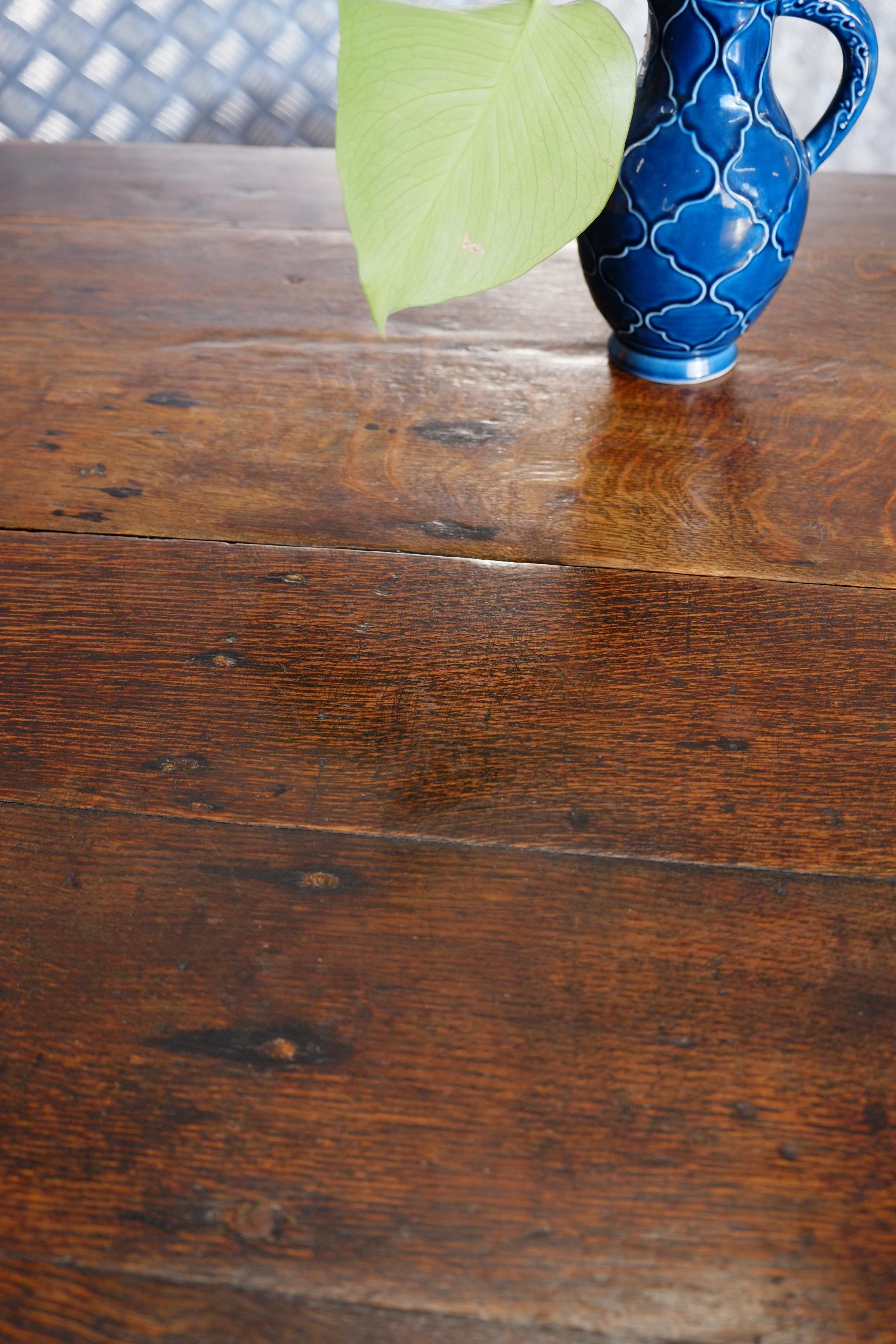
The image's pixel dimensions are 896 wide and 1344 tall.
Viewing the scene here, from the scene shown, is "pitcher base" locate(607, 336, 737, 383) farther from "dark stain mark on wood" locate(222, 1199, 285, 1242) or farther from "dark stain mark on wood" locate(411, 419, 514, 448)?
"dark stain mark on wood" locate(222, 1199, 285, 1242)

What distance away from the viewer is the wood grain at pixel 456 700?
405 millimetres

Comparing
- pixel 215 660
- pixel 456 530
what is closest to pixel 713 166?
pixel 456 530

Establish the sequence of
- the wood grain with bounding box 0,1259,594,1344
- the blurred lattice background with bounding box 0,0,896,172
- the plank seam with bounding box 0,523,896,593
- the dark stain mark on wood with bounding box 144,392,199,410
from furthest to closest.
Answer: the blurred lattice background with bounding box 0,0,896,172 < the dark stain mark on wood with bounding box 144,392,199,410 < the plank seam with bounding box 0,523,896,593 < the wood grain with bounding box 0,1259,594,1344

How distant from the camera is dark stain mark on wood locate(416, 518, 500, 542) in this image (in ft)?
1.74

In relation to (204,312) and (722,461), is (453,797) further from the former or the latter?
(204,312)

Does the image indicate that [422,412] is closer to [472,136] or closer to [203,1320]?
[472,136]

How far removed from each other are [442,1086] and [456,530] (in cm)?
28

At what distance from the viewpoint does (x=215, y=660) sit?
0.47 m

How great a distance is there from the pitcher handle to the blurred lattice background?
30.5 inches

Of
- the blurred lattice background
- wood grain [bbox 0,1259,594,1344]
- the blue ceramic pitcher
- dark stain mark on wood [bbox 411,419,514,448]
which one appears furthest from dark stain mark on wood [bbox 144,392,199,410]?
the blurred lattice background

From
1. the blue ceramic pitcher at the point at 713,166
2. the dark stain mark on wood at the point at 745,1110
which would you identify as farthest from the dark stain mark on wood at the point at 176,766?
the blue ceramic pitcher at the point at 713,166

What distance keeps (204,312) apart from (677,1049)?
0.54m

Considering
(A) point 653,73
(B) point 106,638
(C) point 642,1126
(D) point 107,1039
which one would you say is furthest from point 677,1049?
(A) point 653,73

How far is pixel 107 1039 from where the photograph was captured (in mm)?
343
